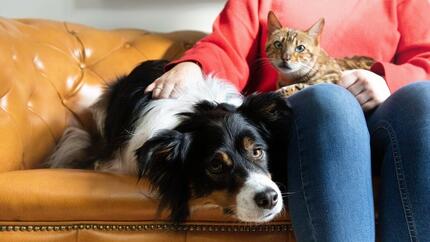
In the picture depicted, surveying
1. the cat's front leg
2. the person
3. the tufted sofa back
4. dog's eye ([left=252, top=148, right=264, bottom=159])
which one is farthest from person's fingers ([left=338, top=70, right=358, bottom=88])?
the tufted sofa back

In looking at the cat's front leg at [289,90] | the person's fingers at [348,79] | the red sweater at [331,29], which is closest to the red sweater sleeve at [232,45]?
the red sweater at [331,29]

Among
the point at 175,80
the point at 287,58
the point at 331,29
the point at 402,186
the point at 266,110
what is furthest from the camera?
the point at 331,29

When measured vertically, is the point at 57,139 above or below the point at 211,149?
below

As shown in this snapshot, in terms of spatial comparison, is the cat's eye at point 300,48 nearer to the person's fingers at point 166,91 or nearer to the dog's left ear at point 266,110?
the dog's left ear at point 266,110

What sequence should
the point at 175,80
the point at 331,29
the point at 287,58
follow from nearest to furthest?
the point at 175,80 < the point at 287,58 < the point at 331,29

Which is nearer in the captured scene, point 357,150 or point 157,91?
point 357,150

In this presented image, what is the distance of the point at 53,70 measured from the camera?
1.66m

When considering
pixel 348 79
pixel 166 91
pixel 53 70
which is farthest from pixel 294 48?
pixel 53 70

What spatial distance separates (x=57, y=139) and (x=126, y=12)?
0.79 meters

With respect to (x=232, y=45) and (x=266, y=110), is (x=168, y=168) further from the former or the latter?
(x=232, y=45)

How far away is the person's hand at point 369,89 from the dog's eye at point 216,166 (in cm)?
45

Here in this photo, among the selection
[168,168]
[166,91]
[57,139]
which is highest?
[166,91]

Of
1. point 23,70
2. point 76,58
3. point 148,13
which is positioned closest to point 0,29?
point 23,70

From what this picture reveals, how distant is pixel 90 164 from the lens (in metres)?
1.55
